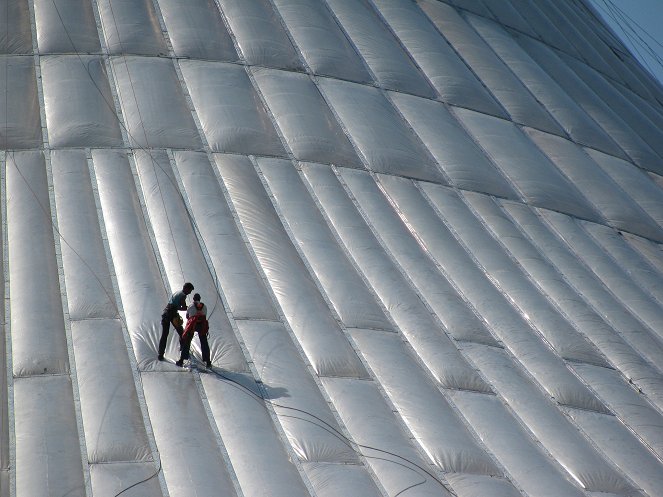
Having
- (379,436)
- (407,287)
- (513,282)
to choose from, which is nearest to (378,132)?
(513,282)

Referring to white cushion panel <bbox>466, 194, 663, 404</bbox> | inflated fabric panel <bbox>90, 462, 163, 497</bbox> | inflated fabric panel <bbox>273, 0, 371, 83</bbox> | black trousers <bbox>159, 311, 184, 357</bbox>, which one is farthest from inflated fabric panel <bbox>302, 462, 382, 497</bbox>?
inflated fabric panel <bbox>273, 0, 371, 83</bbox>

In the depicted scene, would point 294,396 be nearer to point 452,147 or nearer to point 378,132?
point 378,132

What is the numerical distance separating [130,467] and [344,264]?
532 centimetres

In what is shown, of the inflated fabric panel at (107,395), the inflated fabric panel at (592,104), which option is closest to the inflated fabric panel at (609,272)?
the inflated fabric panel at (592,104)

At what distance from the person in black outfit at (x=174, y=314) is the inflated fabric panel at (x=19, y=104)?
15.3ft

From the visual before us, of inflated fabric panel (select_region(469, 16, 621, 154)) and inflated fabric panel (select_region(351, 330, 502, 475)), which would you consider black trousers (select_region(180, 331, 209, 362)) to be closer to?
inflated fabric panel (select_region(351, 330, 502, 475))

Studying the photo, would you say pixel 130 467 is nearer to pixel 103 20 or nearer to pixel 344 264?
pixel 344 264

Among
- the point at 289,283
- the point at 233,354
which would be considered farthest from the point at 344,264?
the point at 233,354

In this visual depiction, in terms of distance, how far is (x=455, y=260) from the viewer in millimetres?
16688

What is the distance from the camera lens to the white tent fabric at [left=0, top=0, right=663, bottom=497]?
488 inches

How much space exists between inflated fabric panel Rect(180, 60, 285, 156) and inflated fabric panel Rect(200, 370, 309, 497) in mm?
5306

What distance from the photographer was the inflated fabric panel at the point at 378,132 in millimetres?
18172

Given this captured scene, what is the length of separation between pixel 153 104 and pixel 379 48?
5.57m

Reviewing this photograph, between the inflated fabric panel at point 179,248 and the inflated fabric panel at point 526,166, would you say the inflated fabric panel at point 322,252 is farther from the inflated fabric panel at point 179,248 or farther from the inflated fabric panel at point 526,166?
the inflated fabric panel at point 526,166
